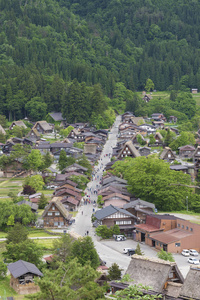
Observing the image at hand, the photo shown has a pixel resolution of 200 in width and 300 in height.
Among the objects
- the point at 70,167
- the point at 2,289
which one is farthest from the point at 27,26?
the point at 2,289

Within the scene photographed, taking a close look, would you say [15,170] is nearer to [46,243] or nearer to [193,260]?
[46,243]

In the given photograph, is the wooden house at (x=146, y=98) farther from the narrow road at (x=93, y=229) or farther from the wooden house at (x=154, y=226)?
the wooden house at (x=154, y=226)

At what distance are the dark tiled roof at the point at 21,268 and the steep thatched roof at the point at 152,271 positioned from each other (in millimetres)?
6549

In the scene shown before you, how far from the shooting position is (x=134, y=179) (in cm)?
6197

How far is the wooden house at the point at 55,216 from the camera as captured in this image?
52812 mm

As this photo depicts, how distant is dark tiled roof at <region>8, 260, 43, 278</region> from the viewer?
33531 millimetres

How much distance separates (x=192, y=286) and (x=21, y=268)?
1192 centimetres

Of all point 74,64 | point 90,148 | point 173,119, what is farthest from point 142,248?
point 74,64

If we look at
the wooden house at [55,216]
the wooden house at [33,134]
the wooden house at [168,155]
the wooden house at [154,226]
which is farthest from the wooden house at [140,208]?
the wooden house at [33,134]

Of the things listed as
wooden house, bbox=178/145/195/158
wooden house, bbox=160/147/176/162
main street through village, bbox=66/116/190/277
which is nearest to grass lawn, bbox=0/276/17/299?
main street through village, bbox=66/116/190/277

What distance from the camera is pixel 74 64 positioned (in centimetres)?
14000

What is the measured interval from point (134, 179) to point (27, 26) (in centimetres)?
11093

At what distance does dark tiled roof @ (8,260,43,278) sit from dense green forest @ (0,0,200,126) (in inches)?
2874

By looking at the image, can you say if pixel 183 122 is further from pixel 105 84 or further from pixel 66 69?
pixel 66 69
